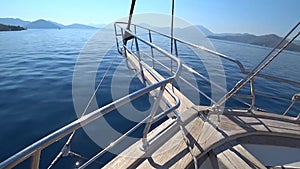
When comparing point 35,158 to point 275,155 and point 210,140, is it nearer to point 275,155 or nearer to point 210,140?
point 210,140

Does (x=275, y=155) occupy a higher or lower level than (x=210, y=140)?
lower

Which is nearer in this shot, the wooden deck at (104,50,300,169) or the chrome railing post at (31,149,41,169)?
the chrome railing post at (31,149,41,169)

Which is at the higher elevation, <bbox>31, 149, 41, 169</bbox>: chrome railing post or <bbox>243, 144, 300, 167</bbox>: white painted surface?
<bbox>31, 149, 41, 169</bbox>: chrome railing post

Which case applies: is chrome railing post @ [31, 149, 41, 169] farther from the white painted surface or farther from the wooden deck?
the white painted surface

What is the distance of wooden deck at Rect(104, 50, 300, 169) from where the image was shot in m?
1.42

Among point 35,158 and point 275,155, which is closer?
point 35,158

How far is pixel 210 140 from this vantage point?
166cm

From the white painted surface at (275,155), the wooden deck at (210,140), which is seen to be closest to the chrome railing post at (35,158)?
the wooden deck at (210,140)

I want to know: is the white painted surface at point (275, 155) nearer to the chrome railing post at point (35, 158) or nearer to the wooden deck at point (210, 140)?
the wooden deck at point (210, 140)

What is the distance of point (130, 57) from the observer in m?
4.98

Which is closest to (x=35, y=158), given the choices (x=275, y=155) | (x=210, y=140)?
(x=210, y=140)

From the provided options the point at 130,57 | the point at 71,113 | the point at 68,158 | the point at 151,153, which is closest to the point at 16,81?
the point at 71,113

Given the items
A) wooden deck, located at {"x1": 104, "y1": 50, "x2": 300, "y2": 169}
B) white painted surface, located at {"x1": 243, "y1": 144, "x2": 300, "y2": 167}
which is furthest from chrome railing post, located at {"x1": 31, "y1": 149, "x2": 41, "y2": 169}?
white painted surface, located at {"x1": 243, "y1": 144, "x2": 300, "y2": 167}

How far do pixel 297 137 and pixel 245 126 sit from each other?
0.53m
